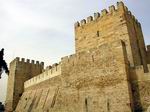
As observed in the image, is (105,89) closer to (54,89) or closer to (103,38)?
(103,38)

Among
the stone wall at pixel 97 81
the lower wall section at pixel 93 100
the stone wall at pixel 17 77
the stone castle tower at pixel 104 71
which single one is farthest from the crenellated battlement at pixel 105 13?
the stone wall at pixel 17 77

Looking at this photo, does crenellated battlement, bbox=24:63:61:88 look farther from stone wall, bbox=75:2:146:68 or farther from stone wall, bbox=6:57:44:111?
stone wall, bbox=75:2:146:68

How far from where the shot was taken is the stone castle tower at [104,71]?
1071cm

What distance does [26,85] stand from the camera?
2681 centimetres

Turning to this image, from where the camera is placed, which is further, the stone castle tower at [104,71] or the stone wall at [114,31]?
the stone wall at [114,31]

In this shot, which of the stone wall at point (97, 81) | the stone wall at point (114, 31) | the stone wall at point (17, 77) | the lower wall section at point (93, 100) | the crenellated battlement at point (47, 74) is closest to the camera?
the lower wall section at point (93, 100)

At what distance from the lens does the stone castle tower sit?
10711 mm

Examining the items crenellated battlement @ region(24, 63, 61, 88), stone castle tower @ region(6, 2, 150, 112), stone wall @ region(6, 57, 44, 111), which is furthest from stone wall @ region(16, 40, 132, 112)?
stone wall @ region(6, 57, 44, 111)

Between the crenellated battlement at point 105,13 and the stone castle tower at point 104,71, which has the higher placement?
the crenellated battlement at point 105,13

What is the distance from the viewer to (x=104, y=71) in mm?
11859

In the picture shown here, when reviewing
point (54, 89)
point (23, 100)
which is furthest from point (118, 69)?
point (23, 100)

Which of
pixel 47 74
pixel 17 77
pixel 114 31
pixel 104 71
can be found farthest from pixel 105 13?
pixel 17 77

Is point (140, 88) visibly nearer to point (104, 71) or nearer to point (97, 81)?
point (104, 71)

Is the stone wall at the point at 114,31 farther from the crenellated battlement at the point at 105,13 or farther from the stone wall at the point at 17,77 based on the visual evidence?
the stone wall at the point at 17,77
